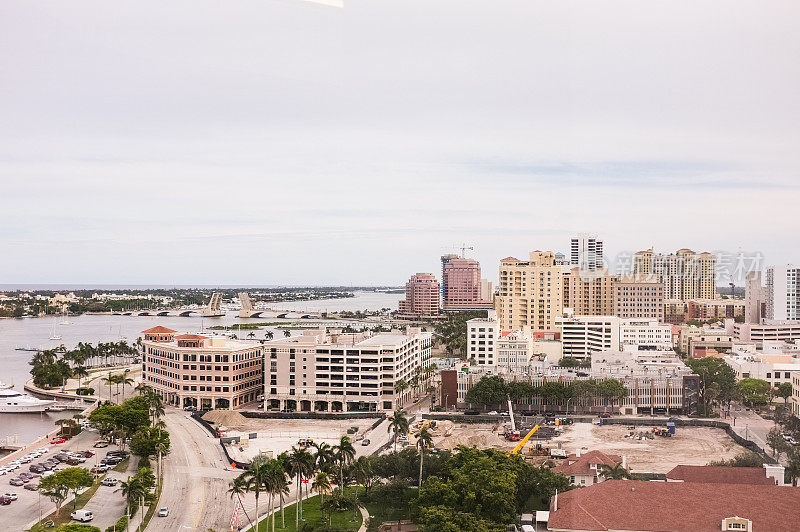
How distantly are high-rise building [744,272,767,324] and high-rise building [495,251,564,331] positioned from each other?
6.93 m

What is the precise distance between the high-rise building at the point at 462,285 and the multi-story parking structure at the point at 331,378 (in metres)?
41.5

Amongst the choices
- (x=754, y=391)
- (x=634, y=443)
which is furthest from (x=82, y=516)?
(x=754, y=391)

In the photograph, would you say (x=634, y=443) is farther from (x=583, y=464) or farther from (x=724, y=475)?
(x=724, y=475)

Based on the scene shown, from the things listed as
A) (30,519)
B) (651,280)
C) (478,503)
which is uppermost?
(651,280)

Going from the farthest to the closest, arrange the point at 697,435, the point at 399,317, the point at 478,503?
1. the point at 399,317
2. the point at 697,435
3. the point at 478,503

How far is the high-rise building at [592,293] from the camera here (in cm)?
3353

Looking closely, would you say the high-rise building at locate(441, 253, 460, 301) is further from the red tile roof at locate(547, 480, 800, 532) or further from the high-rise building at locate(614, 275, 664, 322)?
the red tile roof at locate(547, 480, 800, 532)

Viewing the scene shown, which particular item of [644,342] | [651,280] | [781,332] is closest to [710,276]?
[651,280]

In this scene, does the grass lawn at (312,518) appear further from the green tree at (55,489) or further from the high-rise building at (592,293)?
the high-rise building at (592,293)

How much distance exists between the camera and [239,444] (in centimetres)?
1457

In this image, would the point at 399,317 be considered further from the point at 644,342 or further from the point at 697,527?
the point at 697,527

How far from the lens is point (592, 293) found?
111 ft

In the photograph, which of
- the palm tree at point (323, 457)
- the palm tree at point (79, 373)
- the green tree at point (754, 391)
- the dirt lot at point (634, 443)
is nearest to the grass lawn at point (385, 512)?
the palm tree at point (323, 457)

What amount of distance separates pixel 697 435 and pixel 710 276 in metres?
23.8
